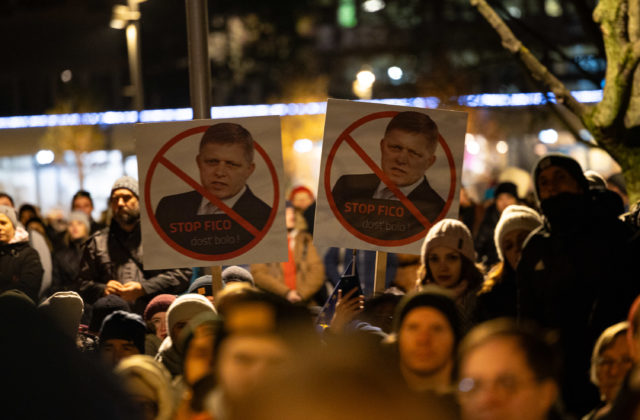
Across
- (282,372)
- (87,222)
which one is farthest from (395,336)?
(87,222)

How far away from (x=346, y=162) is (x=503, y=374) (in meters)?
3.72

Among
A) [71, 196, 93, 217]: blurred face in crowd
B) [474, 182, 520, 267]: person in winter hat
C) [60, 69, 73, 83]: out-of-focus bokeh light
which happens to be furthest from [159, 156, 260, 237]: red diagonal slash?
[60, 69, 73, 83]: out-of-focus bokeh light

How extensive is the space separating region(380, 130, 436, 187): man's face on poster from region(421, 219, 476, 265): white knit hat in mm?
630

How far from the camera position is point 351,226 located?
6.17 metres

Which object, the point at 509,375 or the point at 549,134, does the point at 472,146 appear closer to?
the point at 549,134

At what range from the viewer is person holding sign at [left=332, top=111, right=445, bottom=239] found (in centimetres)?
615

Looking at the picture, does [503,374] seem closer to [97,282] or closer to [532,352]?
[532,352]

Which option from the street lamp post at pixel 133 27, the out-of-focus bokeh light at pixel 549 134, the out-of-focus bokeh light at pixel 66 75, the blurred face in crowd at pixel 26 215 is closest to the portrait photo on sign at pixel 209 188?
the blurred face in crowd at pixel 26 215

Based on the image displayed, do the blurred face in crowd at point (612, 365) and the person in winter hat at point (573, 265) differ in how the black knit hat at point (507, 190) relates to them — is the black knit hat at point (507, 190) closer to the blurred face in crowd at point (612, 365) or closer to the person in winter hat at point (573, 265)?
the person in winter hat at point (573, 265)

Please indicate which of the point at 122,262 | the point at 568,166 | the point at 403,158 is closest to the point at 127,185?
the point at 122,262

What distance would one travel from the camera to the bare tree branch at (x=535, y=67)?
8.95m

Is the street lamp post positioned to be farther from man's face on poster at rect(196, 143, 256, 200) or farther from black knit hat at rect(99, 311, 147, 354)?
black knit hat at rect(99, 311, 147, 354)

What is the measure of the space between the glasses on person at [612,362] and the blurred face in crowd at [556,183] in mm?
1418

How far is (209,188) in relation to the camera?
6125mm
